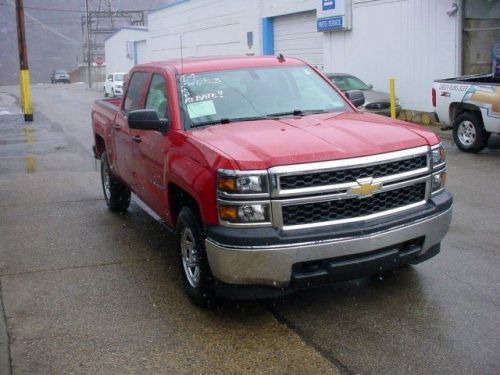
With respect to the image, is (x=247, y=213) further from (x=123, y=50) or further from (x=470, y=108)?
(x=123, y=50)

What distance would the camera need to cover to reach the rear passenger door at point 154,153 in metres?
5.44

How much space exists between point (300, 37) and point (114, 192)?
17.6 m

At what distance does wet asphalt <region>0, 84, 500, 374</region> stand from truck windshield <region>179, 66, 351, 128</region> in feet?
4.83

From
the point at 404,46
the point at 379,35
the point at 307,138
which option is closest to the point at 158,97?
the point at 307,138

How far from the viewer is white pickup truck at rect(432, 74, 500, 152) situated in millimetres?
11164

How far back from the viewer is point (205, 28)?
3306cm

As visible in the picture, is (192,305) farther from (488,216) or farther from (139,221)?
(488,216)

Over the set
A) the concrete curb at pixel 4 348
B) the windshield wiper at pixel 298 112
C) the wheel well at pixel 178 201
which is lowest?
the concrete curb at pixel 4 348

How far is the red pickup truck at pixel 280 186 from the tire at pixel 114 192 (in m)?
2.45

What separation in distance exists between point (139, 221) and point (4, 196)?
2.80 metres

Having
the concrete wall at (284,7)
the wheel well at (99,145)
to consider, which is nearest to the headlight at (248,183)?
the wheel well at (99,145)

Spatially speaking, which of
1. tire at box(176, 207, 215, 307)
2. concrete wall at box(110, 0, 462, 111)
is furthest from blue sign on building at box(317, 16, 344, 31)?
tire at box(176, 207, 215, 307)

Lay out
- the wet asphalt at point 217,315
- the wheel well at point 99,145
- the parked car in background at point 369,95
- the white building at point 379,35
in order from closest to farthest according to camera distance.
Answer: the wet asphalt at point 217,315, the wheel well at point 99,145, the parked car in background at point 369,95, the white building at point 379,35

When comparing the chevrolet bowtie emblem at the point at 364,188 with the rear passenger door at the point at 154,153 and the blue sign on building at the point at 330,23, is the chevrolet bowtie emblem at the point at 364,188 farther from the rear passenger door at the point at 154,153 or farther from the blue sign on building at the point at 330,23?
the blue sign on building at the point at 330,23
